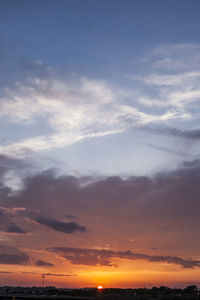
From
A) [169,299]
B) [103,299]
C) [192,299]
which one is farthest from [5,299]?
[192,299]

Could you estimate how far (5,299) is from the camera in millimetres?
178250

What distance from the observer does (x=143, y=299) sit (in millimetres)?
181250

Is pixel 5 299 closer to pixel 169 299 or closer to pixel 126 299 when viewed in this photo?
pixel 126 299

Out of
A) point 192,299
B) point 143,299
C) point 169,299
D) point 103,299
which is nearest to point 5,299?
point 103,299

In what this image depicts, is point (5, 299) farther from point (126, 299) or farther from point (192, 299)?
point (192, 299)

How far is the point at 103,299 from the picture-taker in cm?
17938

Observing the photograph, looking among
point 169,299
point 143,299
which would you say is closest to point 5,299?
point 143,299

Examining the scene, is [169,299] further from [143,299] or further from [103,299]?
[103,299]

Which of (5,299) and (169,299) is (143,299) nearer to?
(169,299)

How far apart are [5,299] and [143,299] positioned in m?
65.1

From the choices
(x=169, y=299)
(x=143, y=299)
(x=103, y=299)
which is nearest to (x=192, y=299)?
(x=169, y=299)

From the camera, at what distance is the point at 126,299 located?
17838cm

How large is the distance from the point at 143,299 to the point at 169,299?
40.1ft

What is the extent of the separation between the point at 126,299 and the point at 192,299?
32506mm
